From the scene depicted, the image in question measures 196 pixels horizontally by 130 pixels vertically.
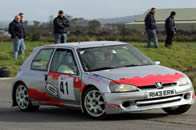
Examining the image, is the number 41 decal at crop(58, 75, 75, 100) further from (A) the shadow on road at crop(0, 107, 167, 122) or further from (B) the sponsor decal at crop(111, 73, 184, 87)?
(B) the sponsor decal at crop(111, 73, 184, 87)

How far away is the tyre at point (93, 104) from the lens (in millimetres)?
9812

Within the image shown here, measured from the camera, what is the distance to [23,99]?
1172 centimetres

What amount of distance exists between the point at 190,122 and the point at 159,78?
33.9 inches

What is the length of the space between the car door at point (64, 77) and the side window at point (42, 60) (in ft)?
0.76

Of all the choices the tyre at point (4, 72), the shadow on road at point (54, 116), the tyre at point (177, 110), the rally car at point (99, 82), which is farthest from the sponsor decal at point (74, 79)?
the tyre at point (4, 72)

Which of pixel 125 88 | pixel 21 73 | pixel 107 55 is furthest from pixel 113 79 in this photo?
pixel 21 73

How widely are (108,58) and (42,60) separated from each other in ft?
5.15

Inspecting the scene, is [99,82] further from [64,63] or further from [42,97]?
[42,97]

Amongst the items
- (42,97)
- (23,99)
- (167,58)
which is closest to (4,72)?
(167,58)

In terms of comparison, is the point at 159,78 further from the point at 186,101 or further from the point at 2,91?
the point at 2,91

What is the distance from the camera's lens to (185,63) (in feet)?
80.0

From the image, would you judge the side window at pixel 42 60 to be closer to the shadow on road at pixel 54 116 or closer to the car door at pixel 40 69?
the car door at pixel 40 69

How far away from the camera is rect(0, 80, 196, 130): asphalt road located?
920 cm

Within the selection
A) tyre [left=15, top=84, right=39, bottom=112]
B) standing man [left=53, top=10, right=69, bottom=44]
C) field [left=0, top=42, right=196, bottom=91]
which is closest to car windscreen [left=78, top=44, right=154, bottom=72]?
tyre [left=15, top=84, right=39, bottom=112]
